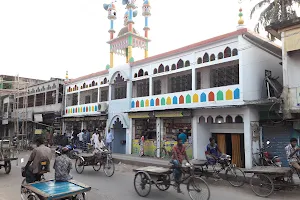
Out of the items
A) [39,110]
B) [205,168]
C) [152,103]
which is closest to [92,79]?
[152,103]

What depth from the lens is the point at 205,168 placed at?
29.1 feet

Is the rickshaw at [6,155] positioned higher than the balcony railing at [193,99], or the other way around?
the balcony railing at [193,99]

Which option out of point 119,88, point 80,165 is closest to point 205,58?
point 119,88

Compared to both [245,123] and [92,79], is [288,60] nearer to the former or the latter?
[245,123]

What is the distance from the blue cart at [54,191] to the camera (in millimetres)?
4840

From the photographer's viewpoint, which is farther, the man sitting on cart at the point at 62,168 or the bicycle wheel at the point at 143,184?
the bicycle wheel at the point at 143,184

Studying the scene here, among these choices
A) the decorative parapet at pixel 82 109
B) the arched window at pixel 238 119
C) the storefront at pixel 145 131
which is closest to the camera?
the arched window at pixel 238 119

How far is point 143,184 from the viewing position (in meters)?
7.37

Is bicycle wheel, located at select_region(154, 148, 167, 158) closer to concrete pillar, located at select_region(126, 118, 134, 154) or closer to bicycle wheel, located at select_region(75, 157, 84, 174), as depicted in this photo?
concrete pillar, located at select_region(126, 118, 134, 154)

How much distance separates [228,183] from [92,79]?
51.6ft

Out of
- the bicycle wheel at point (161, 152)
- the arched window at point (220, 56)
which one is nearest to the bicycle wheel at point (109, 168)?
the bicycle wheel at point (161, 152)

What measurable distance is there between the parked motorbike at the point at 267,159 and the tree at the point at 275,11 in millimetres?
7570

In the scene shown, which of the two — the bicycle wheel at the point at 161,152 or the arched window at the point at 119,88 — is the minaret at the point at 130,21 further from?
the bicycle wheel at the point at 161,152

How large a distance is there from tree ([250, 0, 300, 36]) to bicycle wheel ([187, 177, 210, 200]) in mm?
12010
